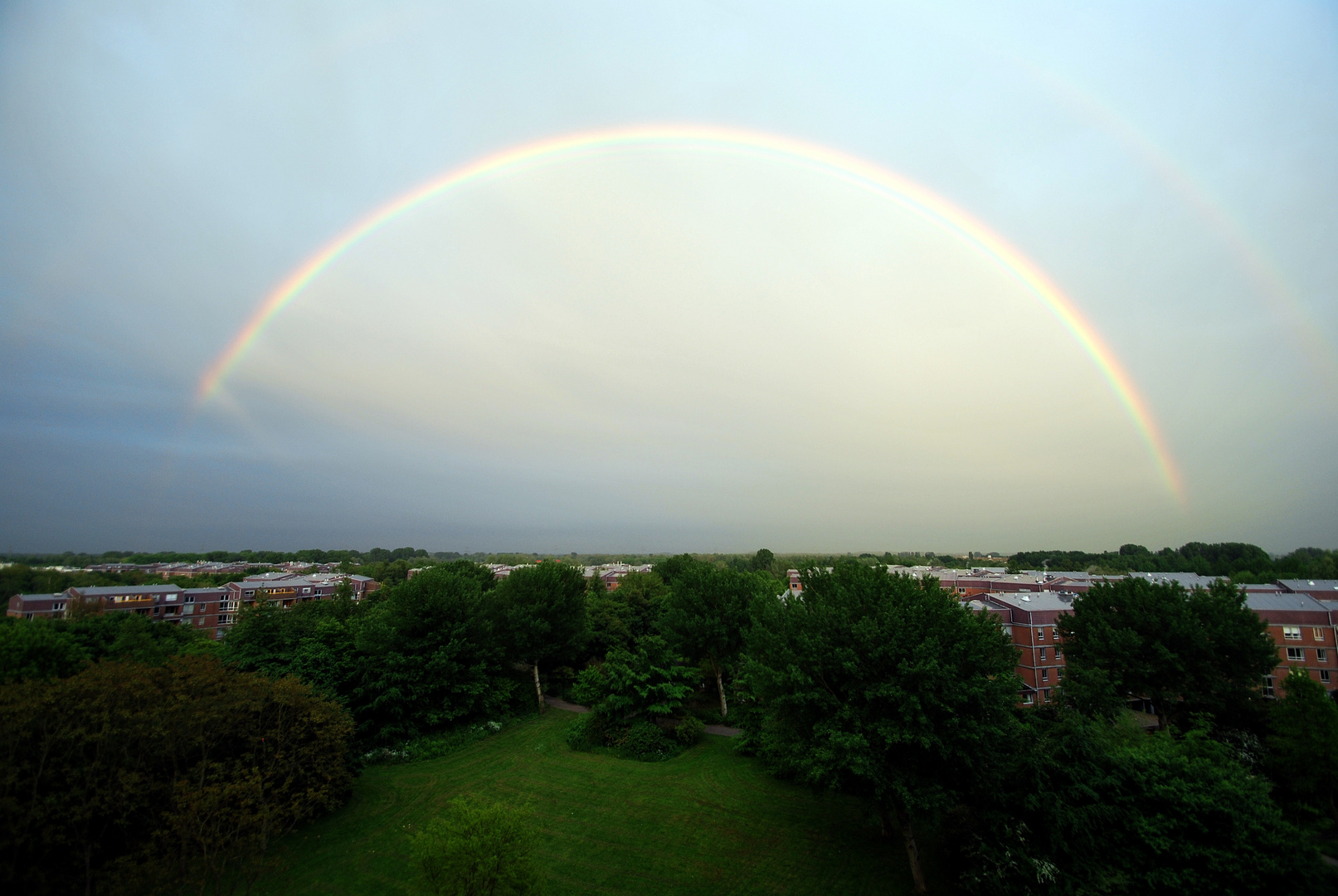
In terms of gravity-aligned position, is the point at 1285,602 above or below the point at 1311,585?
below

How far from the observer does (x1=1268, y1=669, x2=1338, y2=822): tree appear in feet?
70.3

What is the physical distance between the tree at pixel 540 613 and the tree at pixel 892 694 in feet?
71.5

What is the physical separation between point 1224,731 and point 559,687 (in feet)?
128

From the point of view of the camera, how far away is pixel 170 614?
70.8 m

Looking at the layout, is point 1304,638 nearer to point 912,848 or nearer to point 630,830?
point 912,848

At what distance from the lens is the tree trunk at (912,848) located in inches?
634

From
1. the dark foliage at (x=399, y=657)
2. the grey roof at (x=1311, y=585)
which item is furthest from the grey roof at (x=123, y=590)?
the grey roof at (x=1311, y=585)

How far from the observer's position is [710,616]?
112ft

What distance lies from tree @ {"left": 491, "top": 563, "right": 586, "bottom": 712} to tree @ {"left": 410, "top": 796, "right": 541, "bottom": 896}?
24.3 m

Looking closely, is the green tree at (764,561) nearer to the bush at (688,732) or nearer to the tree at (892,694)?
the bush at (688,732)

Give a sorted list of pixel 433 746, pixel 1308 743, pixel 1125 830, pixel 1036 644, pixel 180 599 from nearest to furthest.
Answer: pixel 1125 830, pixel 1308 743, pixel 433 746, pixel 1036 644, pixel 180 599

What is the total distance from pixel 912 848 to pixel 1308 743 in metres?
19.5

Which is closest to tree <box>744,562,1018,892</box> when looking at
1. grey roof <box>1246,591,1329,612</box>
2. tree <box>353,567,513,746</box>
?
tree <box>353,567,513,746</box>

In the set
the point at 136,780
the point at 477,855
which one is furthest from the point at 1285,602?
the point at 136,780
